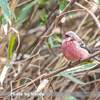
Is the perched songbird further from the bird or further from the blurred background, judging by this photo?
the blurred background

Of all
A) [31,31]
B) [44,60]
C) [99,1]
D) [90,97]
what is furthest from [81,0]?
[90,97]

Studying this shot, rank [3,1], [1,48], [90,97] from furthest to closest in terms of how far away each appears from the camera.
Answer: [90,97] < [1,48] < [3,1]

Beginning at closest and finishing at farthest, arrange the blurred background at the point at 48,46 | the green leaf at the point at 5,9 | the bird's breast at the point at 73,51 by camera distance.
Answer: the green leaf at the point at 5,9 → the bird's breast at the point at 73,51 → the blurred background at the point at 48,46

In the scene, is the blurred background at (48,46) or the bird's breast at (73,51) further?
the blurred background at (48,46)

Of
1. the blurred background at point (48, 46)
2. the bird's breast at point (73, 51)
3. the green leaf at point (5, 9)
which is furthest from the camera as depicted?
the blurred background at point (48, 46)

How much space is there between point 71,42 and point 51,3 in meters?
1.84

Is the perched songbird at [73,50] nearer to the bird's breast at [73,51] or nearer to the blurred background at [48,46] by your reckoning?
the bird's breast at [73,51]

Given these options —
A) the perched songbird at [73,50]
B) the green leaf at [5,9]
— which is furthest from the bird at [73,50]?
the green leaf at [5,9]

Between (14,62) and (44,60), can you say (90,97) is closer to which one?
(44,60)

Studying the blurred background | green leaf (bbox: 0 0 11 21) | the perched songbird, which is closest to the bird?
the perched songbird

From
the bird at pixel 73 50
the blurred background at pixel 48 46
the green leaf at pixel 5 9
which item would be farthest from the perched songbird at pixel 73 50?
the green leaf at pixel 5 9

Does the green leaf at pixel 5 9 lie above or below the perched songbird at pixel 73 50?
above

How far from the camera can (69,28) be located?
11.9ft

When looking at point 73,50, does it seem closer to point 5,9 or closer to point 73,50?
point 73,50
